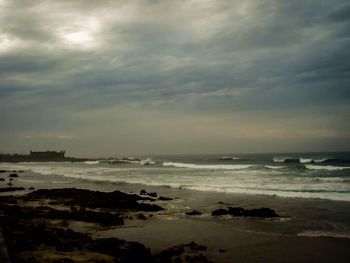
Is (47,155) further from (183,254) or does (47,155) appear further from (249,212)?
(183,254)

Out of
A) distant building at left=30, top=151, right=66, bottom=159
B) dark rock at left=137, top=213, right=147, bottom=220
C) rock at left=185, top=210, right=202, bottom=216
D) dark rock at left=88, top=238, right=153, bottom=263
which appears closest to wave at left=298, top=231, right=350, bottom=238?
rock at left=185, top=210, right=202, bottom=216

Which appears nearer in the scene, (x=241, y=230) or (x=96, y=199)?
(x=241, y=230)

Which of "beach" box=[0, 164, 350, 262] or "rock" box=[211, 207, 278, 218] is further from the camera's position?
"rock" box=[211, 207, 278, 218]

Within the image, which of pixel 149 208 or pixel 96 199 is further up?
pixel 96 199

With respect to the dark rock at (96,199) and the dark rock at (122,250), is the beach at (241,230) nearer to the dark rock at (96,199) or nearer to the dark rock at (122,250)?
the dark rock at (122,250)

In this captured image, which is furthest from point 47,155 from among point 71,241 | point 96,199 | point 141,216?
point 71,241

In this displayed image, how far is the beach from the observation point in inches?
486

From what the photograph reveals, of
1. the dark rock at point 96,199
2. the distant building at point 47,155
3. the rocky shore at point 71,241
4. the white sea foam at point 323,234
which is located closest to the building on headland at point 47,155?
the distant building at point 47,155

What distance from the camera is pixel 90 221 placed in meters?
17.6

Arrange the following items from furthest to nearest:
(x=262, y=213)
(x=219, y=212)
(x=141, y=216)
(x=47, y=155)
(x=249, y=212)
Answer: (x=47, y=155) < (x=219, y=212) < (x=249, y=212) < (x=141, y=216) < (x=262, y=213)

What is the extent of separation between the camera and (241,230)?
1600 centimetres

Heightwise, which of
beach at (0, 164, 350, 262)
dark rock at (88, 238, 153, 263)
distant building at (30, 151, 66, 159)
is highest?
distant building at (30, 151, 66, 159)

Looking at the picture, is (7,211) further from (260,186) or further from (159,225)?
(260,186)

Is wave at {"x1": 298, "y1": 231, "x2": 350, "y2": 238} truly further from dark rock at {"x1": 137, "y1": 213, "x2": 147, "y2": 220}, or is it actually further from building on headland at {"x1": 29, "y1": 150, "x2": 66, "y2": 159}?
building on headland at {"x1": 29, "y1": 150, "x2": 66, "y2": 159}
